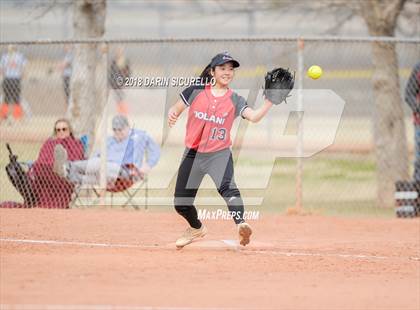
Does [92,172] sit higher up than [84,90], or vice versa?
[84,90]

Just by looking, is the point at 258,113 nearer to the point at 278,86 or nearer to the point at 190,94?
the point at 278,86

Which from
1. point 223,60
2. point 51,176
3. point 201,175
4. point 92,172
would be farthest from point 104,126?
point 223,60

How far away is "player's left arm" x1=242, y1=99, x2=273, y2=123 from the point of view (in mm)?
9335

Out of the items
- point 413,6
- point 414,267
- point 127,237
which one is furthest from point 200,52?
point 414,267

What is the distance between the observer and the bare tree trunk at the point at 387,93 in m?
15.7

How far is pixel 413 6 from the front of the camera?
17016mm

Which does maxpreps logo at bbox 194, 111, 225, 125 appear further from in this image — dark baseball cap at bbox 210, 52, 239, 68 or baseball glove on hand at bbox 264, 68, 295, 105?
baseball glove on hand at bbox 264, 68, 295, 105

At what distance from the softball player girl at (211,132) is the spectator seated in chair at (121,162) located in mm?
3366

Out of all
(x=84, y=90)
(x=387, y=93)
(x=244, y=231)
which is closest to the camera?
(x=244, y=231)

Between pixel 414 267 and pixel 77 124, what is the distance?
7178mm

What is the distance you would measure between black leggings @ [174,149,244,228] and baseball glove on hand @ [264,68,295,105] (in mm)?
962

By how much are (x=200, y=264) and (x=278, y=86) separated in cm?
192

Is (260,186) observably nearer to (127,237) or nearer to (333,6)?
(333,6)

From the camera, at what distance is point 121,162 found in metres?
13.5
